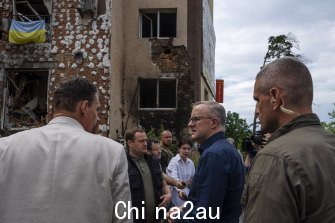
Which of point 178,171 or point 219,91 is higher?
point 219,91

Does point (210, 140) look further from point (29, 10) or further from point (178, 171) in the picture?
point (29, 10)

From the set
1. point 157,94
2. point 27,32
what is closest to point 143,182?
point 27,32

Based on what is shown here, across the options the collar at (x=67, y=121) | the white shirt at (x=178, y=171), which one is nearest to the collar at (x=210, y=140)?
the collar at (x=67, y=121)

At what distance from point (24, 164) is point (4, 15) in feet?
43.5

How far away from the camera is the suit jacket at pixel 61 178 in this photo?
2548 mm

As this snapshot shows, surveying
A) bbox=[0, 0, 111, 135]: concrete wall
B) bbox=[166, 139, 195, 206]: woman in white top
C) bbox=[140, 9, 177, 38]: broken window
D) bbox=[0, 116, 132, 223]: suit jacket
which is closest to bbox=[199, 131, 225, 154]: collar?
bbox=[0, 116, 132, 223]: suit jacket

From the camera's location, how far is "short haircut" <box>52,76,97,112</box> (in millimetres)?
2832

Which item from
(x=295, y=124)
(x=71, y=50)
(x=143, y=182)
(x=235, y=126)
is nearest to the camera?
(x=295, y=124)

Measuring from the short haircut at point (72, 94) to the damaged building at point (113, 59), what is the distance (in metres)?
11.1

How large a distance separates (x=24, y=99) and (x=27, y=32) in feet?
9.11

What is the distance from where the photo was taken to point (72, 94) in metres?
2.83

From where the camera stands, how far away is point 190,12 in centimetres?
1639

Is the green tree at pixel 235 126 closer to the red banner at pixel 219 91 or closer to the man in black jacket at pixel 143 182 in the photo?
the red banner at pixel 219 91

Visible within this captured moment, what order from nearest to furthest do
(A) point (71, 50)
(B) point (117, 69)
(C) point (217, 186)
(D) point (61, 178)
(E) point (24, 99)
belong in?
(D) point (61, 178) < (C) point (217, 186) < (A) point (71, 50) < (B) point (117, 69) < (E) point (24, 99)
